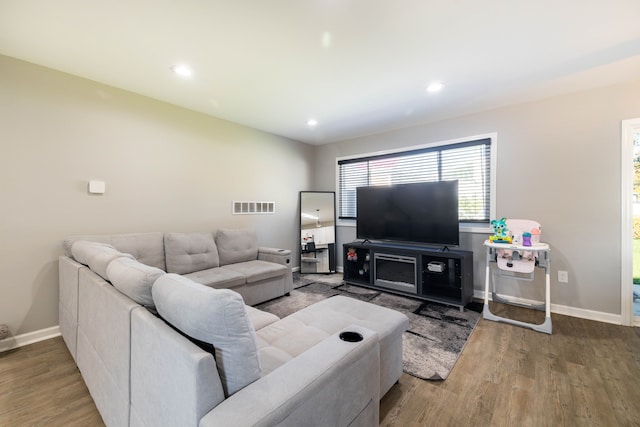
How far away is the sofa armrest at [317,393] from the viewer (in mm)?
787

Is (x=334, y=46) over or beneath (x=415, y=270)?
over

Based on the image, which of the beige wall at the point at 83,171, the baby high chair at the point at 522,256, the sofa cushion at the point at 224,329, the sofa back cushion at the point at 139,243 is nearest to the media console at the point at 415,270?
the baby high chair at the point at 522,256

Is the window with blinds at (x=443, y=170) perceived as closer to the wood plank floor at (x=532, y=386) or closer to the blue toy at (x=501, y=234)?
the blue toy at (x=501, y=234)

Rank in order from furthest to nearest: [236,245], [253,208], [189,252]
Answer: [253,208], [236,245], [189,252]

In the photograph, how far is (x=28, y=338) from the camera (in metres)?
2.32

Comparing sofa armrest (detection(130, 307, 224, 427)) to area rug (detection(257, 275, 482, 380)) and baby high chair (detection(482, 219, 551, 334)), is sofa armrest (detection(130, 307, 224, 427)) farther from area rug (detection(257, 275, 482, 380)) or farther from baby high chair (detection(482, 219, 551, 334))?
baby high chair (detection(482, 219, 551, 334))

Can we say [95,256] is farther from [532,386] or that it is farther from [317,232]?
[317,232]

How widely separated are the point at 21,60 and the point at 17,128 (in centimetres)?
57

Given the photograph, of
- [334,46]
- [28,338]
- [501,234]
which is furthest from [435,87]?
[28,338]

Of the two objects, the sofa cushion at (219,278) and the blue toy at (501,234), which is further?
the blue toy at (501,234)

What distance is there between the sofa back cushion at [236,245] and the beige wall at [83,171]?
12.0 inches

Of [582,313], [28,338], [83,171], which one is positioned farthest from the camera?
[582,313]

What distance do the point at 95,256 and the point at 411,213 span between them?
3.28 meters

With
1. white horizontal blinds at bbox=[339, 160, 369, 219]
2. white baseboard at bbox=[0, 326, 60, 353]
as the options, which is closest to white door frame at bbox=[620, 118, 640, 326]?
white horizontal blinds at bbox=[339, 160, 369, 219]
